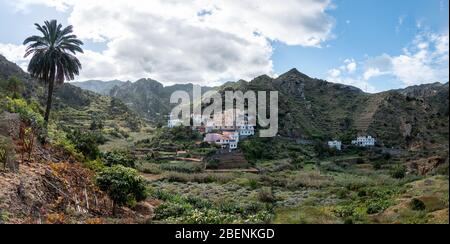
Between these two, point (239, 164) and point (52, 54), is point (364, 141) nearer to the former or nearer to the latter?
point (239, 164)

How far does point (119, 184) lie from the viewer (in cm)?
1462

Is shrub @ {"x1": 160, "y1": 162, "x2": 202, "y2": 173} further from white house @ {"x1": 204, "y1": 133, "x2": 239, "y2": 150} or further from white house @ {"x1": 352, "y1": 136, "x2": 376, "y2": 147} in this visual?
white house @ {"x1": 352, "y1": 136, "x2": 376, "y2": 147}

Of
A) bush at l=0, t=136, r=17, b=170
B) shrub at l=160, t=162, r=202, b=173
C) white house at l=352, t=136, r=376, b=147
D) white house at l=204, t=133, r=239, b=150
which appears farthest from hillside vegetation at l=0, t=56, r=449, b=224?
white house at l=352, t=136, r=376, b=147

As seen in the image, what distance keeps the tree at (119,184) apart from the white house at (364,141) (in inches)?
2803

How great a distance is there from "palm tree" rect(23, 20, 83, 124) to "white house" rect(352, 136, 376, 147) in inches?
2672

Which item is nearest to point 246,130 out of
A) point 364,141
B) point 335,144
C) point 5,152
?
point 335,144

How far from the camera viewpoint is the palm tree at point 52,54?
2242cm

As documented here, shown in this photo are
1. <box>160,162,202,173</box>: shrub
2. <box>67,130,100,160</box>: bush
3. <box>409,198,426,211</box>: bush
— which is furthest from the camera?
<box>160,162,202,173</box>: shrub

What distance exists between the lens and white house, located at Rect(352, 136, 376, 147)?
79688 millimetres

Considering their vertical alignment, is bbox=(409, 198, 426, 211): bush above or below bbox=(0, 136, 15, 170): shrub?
below

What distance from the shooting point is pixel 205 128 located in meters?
78.4
